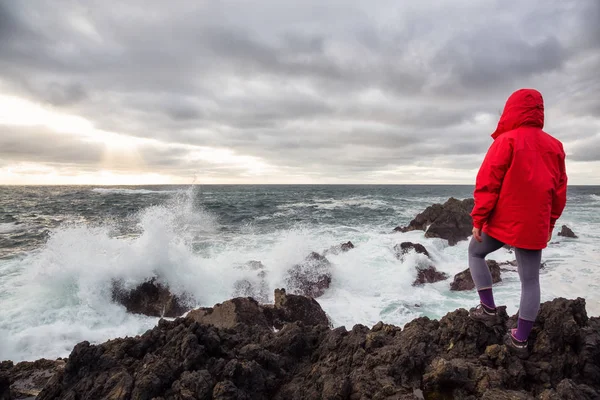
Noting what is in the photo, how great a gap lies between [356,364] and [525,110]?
264 centimetres

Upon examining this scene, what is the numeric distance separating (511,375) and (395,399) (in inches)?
39.3

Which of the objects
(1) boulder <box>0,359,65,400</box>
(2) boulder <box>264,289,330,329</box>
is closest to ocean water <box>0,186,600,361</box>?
(2) boulder <box>264,289,330,329</box>

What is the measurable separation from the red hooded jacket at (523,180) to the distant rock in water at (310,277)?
7448 mm

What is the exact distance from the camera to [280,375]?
126 inches

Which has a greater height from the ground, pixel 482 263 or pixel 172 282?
pixel 482 263

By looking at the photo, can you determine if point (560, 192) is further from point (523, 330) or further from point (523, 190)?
point (523, 330)

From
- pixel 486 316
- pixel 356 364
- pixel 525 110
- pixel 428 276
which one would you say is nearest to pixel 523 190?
pixel 525 110

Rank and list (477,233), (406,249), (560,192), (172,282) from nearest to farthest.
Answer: (560,192) < (477,233) < (172,282) < (406,249)

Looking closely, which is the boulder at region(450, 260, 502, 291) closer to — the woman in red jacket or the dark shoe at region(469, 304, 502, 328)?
the dark shoe at region(469, 304, 502, 328)

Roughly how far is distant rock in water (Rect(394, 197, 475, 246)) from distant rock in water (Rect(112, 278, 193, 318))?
13.9 metres

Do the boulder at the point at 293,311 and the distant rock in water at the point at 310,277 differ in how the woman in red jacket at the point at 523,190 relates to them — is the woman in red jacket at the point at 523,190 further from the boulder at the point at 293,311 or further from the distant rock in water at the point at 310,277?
the distant rock in water at the point at 310,277

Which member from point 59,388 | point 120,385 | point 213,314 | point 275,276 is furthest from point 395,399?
point 275,276

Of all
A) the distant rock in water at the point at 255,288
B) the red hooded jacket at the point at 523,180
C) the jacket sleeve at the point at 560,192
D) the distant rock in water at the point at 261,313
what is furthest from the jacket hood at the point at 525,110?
the distant rock in water at the point at 255,288

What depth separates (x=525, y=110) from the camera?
105 inches
